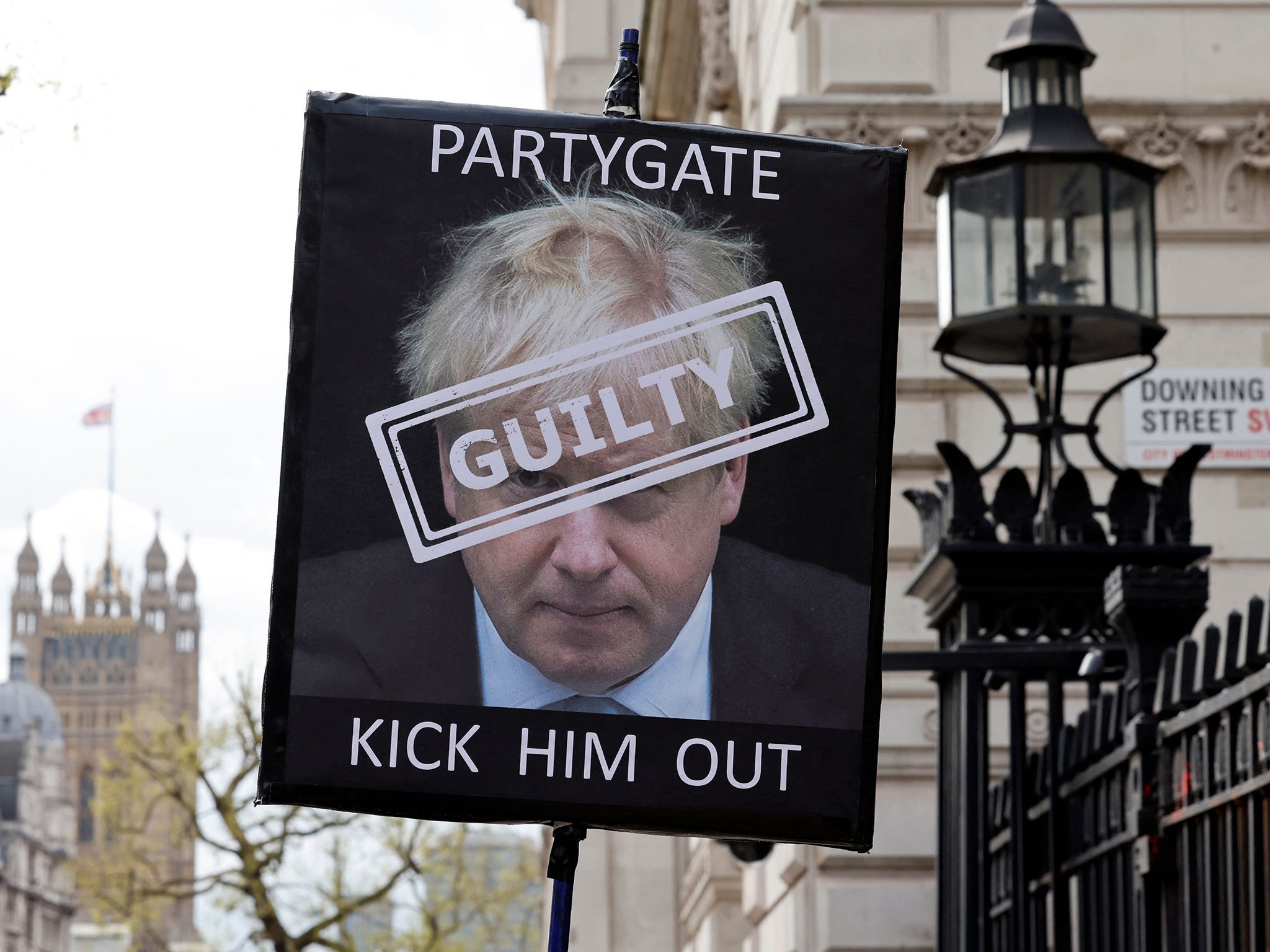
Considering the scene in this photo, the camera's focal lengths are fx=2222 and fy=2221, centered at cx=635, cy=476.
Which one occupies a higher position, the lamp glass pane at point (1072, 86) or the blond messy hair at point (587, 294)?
the lamp glass pane at point (1072, 86)

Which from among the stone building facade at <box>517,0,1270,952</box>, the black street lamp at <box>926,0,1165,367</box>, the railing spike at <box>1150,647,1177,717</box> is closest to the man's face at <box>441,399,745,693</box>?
the railing spike at <box>1150,647,1177,717</box>

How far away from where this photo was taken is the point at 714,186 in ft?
15.3

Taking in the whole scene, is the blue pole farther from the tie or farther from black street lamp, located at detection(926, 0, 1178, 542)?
black street lamp, located at detection(926, 0, 1178, 542)

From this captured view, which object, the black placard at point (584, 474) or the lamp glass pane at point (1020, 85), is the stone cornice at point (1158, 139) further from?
the black placard at point (584, 474)

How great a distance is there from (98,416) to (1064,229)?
152 metres

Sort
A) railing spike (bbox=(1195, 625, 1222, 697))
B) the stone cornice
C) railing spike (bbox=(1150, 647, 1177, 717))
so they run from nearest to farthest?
railing spike (bbox=(1195, 625, 1222, 697))
railing spike (bbox=(1150, 647, 1177, 717))
the stone cornice

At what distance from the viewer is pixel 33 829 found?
445 ft

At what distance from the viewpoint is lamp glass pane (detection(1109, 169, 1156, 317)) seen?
748cm

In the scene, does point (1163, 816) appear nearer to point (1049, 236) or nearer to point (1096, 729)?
point (1096, 729)

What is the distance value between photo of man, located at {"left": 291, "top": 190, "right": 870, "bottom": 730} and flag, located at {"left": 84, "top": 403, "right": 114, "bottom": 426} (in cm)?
15268

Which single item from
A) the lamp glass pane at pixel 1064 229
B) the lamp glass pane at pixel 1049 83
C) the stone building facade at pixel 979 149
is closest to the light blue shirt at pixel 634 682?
the lamp glass pane at pixel 1064 229

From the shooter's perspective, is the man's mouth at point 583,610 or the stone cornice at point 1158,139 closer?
the man's mouth at point 583,610

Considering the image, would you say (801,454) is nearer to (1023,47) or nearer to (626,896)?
(1023,47)

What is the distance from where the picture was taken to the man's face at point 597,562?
450 cm
